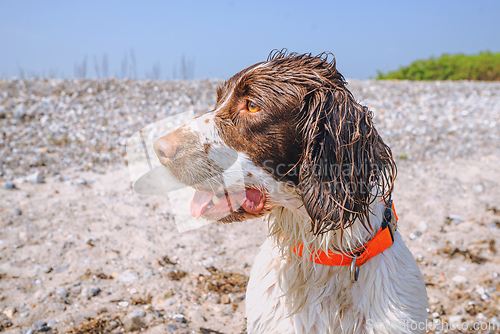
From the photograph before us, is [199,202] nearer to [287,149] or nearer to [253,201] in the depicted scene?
[253,201]

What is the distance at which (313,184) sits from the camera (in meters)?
1.79

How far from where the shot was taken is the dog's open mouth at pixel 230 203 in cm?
191

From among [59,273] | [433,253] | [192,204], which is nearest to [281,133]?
[192,204]

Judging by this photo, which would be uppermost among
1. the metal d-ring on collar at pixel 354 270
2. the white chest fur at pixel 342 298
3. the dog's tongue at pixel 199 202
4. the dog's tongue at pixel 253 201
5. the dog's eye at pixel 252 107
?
the dog's eye at pixel 252 107

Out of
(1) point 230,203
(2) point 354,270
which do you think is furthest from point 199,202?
(2) point 354,270

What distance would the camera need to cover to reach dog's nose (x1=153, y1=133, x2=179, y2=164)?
6.05 ft

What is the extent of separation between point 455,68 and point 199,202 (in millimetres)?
19024

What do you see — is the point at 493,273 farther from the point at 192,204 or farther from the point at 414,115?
the point at 414,115

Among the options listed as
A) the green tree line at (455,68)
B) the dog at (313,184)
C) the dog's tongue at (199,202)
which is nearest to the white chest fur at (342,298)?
the dog at (313,184)

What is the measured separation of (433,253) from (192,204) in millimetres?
3418

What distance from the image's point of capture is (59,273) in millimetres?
A: 3529

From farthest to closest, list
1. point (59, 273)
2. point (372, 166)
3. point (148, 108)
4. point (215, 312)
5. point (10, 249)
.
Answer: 1. point (148, 108)
2. point (10, 249)
3. point (59, 273)
4. point (215, 312)
5. point (372, 166)

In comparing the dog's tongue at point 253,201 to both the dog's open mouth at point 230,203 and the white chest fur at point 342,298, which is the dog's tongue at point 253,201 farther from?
the white chest fur at point 342,298

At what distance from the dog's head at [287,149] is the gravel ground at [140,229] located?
1652mm
